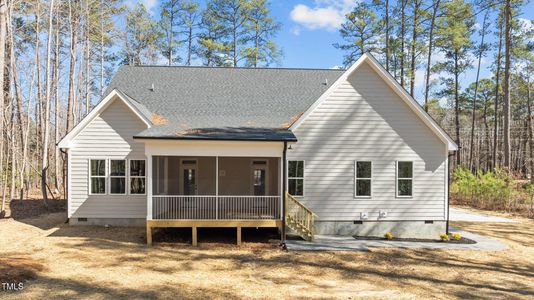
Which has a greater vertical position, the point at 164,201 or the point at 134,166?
the point at 134,166

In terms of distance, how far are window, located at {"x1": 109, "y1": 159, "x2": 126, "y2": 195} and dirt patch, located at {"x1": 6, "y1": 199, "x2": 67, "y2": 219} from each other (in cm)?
525

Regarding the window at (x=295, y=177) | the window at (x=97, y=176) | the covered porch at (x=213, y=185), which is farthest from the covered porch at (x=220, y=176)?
the window at (x=97, y=176)

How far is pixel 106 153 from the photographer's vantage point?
45.2 ft

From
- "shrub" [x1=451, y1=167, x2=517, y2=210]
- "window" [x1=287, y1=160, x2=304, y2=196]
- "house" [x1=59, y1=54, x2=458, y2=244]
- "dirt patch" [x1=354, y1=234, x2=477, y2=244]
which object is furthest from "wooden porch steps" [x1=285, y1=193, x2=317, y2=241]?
"shrub" [x1=451, y1=167, x2=517, y2=210]

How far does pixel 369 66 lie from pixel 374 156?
3.57 meters

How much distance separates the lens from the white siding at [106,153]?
13.7 metres

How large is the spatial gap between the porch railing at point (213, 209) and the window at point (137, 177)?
Answer: 1409 mm

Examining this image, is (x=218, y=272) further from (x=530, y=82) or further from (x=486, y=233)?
(x=530, y=82)

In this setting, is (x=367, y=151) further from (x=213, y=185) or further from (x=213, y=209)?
(x=213, y=185)

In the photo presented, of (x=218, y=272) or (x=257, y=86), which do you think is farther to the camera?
(x=257, y=86)

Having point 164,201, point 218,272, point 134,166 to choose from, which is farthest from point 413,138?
point 134,166

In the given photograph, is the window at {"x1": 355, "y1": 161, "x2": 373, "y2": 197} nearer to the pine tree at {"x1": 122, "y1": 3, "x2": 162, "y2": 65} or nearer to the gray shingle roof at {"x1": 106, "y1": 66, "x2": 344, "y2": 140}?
the gray shingle roof at {"x1": 106, "y1": 66, "x2": 344, "y2": 140}

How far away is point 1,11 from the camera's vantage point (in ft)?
43.3

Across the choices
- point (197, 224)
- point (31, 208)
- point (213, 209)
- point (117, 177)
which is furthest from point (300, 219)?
point (31, 208)
